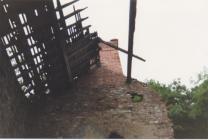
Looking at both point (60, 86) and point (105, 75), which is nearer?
point (60, 86)

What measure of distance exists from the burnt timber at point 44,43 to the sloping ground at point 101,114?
13.9 inches

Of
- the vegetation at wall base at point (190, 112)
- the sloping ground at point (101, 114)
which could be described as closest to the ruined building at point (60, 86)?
the sloping ground at point (101, 114)

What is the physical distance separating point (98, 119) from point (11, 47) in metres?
2.24

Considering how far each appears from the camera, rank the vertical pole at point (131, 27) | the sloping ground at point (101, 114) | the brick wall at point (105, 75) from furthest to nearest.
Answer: the brick wall at point (105, 75) < the sloping ground at point (101, 114) < the vertical pole at point (131, 27)

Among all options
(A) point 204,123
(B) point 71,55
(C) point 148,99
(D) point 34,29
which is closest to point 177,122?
(A) point 204,123

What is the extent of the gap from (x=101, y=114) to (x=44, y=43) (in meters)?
1.84

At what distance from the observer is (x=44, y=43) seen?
7.16m

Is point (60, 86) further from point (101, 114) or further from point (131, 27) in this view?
point (131, 27)

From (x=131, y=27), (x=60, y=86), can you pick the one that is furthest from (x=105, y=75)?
(x=131, y=27)

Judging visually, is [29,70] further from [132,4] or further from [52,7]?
[132,4]

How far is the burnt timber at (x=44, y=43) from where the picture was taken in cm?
650

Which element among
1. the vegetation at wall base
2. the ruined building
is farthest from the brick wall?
the vegetation at wall base

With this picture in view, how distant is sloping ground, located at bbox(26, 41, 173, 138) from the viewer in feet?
25.5

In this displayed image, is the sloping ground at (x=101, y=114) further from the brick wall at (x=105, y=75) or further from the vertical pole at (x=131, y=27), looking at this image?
the vertical pole at (x=131, y=27)
